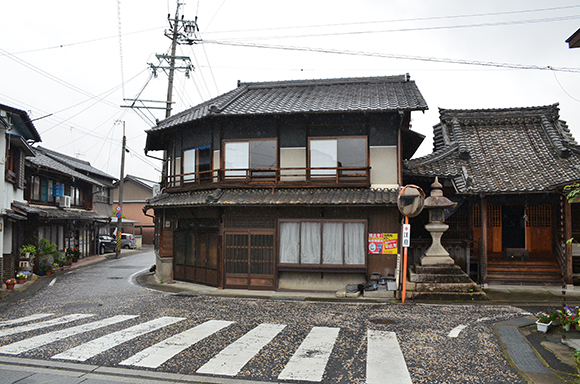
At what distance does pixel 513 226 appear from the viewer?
18453 millimetres

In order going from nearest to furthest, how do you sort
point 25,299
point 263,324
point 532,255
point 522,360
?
point 522,360
point 263,324
point 25,299
point 532,255

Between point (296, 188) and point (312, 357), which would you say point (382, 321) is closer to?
point (312, 357)

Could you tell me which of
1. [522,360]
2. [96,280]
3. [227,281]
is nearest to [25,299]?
[96,280]

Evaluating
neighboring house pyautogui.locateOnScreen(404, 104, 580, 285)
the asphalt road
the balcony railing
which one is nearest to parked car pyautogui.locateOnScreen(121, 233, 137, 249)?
the balcony railing

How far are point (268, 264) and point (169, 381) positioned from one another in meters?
9.93

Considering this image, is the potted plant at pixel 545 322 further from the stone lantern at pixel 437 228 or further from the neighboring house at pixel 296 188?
the neighboring house at pixel 296 188

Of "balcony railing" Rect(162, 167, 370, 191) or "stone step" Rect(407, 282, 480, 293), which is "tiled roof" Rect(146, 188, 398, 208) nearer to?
"balcony railing" Rect(162, 167, 370, 191)

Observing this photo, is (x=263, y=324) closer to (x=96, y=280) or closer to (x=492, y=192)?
(x=492, y=192)

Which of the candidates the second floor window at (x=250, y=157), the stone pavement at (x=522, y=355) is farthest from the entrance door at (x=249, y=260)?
the second floor window at (x=250, y=157)

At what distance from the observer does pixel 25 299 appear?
1512 centimetres

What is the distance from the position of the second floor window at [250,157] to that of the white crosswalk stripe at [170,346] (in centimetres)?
797

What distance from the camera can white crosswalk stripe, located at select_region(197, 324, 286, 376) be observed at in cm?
700

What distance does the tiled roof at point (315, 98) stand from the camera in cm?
1623

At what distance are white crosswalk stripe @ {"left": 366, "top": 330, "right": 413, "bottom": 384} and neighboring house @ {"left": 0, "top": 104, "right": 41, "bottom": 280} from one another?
52.3 ft
